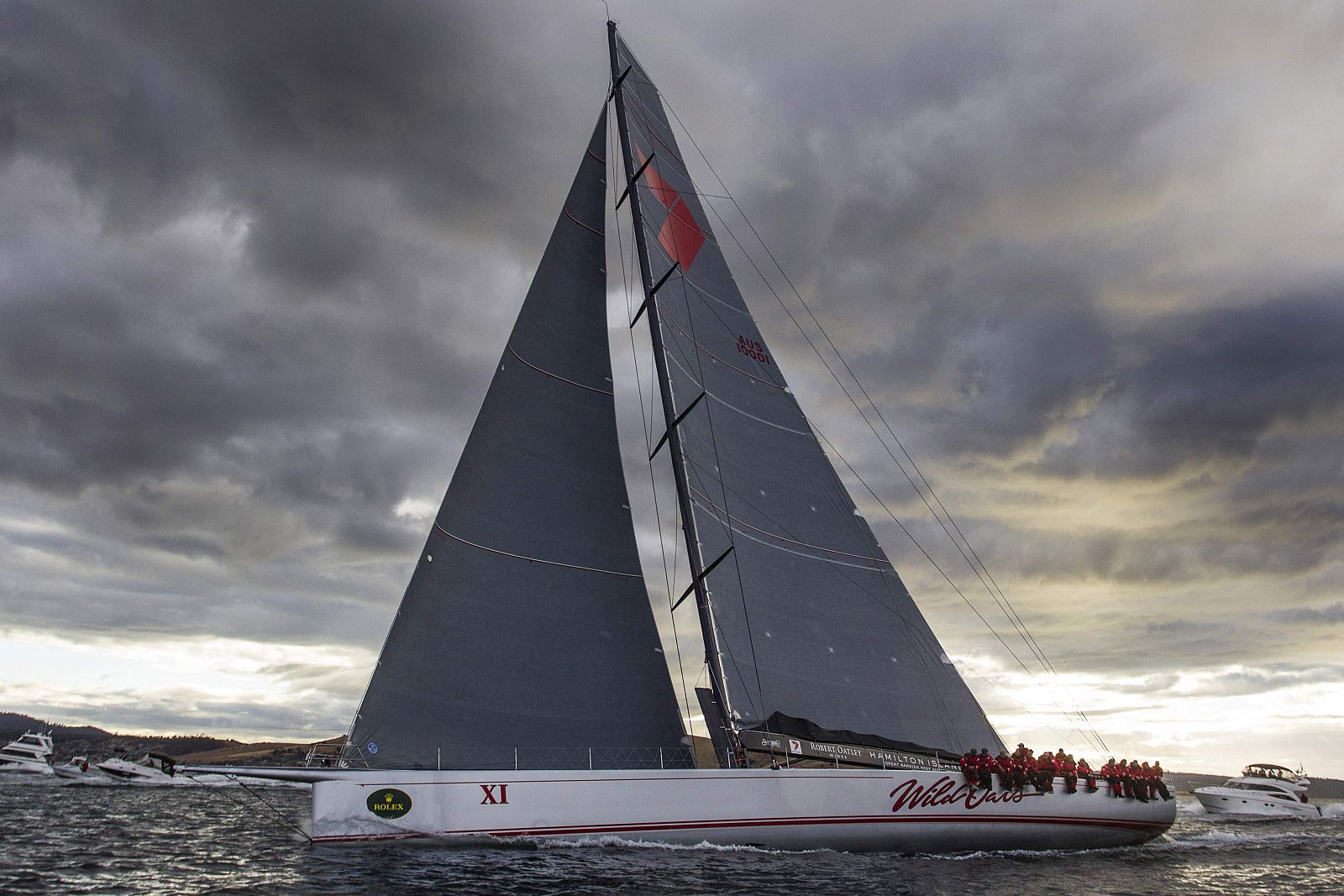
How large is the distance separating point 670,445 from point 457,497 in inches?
150

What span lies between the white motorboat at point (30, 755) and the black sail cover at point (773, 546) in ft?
175

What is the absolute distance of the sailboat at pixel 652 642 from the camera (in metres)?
11.4

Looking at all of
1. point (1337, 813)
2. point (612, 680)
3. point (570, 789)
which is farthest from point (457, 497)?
point (1337, 813)

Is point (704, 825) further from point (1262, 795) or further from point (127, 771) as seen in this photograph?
point (127, 771)

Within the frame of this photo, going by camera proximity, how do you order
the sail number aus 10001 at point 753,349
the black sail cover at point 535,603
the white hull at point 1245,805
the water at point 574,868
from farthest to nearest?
1. the white hull at point 1245,805
2. the sail number aus 10001 at point 753,349
3. the black sail cover at point 535,603
4. the water at point 574,868

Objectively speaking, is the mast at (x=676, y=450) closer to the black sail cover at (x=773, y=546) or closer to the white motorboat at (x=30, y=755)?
the black sail cover at (x=773, y=546)

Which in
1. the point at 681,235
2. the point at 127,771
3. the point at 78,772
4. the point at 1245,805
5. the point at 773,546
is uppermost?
the point at 681,235

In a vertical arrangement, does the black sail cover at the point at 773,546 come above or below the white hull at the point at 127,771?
above

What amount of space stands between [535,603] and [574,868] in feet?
13.2

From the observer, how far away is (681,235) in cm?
1827

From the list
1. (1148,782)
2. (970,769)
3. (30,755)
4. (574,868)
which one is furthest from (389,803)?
(30,755)

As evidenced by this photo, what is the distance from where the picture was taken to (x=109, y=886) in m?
10.3

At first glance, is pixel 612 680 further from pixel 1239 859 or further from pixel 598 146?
pixel 1239 859

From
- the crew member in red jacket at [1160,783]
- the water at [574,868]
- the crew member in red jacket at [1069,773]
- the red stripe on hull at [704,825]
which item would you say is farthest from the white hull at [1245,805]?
the red stripe on hull at [704,825]
